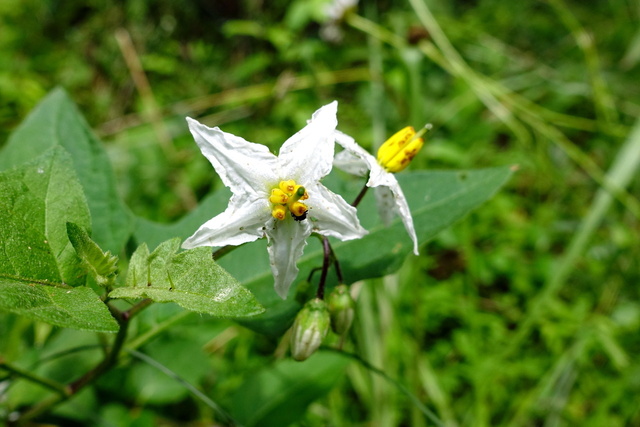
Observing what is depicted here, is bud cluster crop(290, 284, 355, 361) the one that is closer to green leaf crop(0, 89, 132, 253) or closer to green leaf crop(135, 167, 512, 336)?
green leaf crop(135, 167, 512, 336)

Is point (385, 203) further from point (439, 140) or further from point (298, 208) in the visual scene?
point (439, 140)

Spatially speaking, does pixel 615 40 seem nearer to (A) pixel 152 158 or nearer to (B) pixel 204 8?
(B) pixel 204 8

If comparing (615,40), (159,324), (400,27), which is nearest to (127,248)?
(159,324)

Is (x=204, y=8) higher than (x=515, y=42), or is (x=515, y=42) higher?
(x=204, y=8)

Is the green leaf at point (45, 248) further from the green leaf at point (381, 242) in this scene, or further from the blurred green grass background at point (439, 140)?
the blurred green grass background at point (439, 140)

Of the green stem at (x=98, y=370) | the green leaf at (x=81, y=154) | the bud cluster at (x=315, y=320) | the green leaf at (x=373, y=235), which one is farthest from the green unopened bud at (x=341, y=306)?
the green leaf at (x=81, y=154)

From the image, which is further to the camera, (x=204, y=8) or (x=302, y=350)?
(x=204, y=8)
